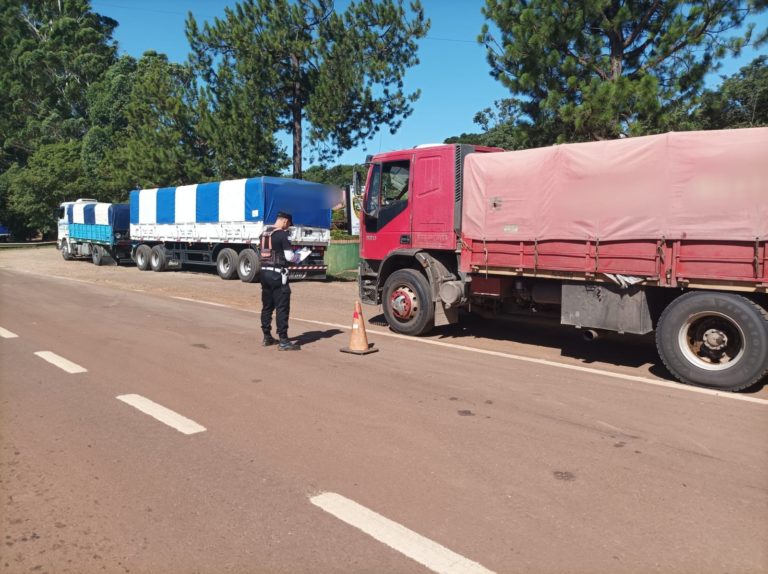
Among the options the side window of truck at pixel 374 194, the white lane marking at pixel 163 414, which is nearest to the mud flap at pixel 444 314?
the side window of truck at pixel 374 194

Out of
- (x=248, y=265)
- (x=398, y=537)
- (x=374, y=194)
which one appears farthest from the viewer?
(x=248, y=265)

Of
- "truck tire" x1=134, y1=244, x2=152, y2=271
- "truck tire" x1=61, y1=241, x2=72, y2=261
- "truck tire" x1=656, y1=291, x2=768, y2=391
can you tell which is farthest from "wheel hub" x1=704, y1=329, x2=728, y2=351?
"truck tire" x1=61, y1=241, x2=72, y2=261

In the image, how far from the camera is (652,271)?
6.77 metres

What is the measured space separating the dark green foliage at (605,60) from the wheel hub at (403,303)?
20.1 feet

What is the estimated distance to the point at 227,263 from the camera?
1966 centimetres

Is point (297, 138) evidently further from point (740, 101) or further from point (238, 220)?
point (740, 101)

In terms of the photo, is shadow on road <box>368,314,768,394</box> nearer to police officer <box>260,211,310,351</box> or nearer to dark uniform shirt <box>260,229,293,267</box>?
police officer <box>260,211,310,351</box>

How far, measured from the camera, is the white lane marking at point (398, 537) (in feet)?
9.61

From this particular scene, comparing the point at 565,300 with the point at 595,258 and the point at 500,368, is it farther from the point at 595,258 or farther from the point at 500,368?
the point at 500,368

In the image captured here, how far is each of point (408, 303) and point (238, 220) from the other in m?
11.3

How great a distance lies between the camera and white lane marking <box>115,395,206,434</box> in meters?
4.87

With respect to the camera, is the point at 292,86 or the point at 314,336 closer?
the point at 314,336

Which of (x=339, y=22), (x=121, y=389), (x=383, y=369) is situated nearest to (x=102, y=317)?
(x=121, y=389)

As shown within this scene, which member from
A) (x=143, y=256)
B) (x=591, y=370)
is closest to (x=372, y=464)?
(x=591, y=370)
